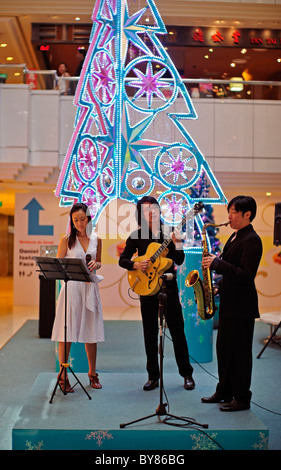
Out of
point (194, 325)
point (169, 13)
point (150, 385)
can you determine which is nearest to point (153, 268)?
Result: point (150, 385)

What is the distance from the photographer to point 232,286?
139 inches

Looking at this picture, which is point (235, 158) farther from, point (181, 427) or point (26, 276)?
point (181, 427)

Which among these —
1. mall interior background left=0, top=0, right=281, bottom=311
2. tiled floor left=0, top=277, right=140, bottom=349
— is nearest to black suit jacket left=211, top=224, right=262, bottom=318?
tiled floor left=0, top=277, right=140, bottom=349

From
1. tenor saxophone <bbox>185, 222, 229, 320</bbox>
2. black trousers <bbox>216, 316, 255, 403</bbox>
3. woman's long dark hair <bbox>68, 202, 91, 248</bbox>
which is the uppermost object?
woman's long dark hair <bbox>68, 202, 91, 248</bbox>

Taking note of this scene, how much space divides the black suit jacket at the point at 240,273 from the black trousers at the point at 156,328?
59 cm

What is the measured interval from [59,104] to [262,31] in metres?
5.64

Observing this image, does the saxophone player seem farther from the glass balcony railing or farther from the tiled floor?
the glass balcony railing

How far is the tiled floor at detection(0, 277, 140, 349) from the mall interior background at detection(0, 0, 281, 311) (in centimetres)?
72

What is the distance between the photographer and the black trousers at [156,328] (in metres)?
4.07

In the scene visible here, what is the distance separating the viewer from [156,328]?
13.6ft

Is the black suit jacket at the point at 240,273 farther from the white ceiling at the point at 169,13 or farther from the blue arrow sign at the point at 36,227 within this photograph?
the white ceiling at the point at 169,13

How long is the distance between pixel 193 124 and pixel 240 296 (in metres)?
7.35

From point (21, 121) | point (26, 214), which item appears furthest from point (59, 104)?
point (26, 214)

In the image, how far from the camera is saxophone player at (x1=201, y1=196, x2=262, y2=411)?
135 inches
